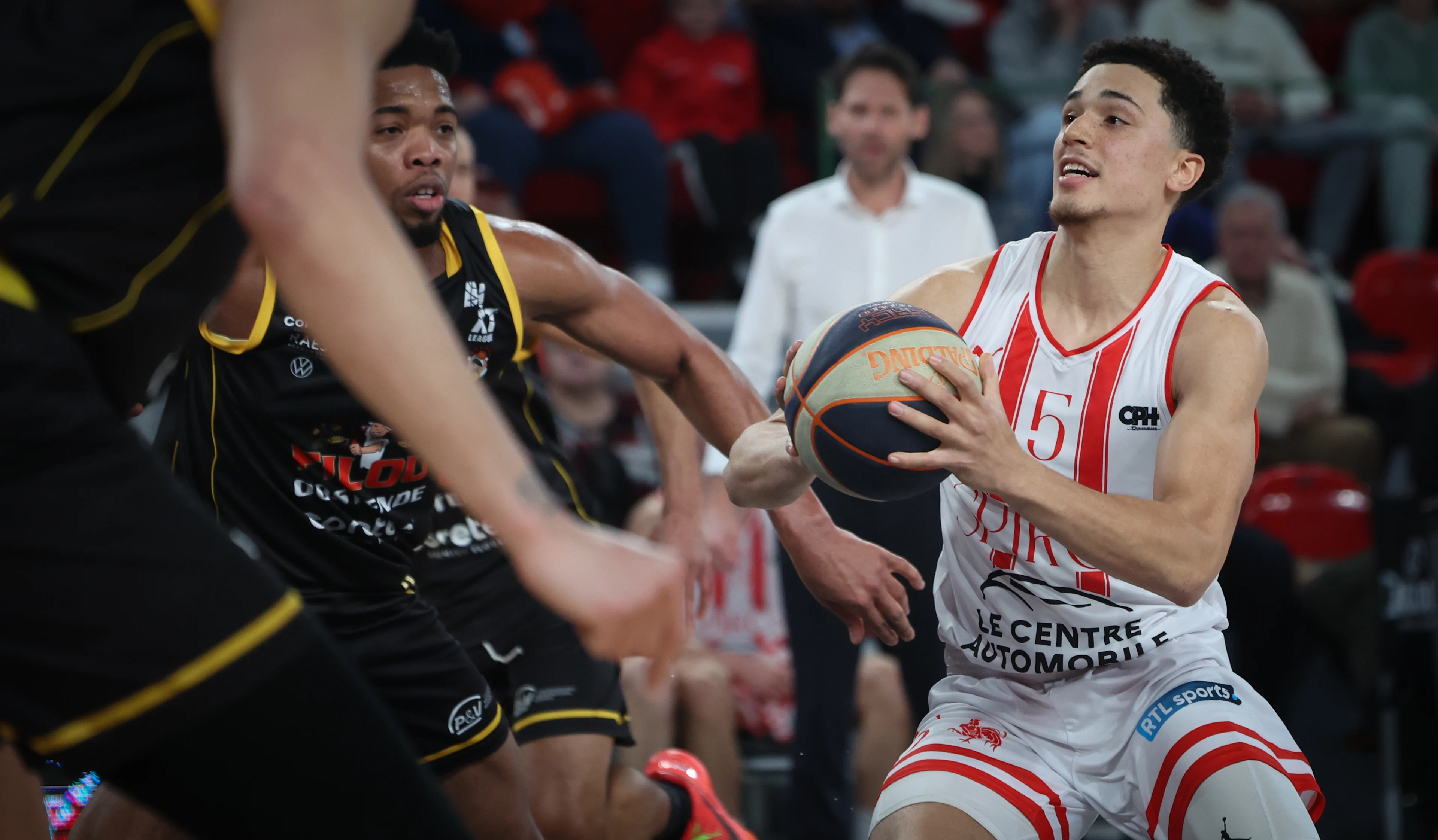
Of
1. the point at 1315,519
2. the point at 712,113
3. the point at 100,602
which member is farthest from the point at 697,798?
the point at 712,113

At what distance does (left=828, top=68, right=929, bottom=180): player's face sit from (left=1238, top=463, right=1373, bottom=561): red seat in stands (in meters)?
2.19

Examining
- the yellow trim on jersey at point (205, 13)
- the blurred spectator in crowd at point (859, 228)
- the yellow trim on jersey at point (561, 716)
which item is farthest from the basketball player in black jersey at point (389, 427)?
the blurred spectator in crowd at point (859, 228)

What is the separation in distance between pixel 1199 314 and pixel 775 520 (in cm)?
100

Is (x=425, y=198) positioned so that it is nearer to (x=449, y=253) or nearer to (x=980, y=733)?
(x=449, y=253)

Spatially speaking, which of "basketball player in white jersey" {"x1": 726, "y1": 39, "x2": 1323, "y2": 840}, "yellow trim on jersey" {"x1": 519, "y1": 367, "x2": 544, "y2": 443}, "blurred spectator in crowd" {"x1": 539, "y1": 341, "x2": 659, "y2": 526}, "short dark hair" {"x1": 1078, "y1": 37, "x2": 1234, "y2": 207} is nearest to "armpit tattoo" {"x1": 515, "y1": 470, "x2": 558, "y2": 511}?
"basketball player in white jersey" {"x1": 726, "y1": 39, "x2": 1323, "y2": 840}

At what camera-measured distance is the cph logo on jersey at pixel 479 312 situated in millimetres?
3107

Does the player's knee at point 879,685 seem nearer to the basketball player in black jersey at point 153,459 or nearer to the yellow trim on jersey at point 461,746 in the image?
the yellow trim on jersey at point 461,746

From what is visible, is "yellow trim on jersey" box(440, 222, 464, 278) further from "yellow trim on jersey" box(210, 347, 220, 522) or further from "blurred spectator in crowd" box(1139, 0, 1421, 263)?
"blurred spectator in crowd" box(1139, 0, 1421, 263)

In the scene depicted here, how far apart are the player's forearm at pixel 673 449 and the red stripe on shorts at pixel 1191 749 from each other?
1510 millimetres

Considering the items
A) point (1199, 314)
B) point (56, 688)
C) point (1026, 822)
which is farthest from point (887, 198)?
point (56, 688)

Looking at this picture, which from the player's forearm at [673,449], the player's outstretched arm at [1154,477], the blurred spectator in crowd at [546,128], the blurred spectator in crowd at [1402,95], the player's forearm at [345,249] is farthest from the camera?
the blurred spectator in crowd at [1402,95]

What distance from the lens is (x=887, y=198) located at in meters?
5.55

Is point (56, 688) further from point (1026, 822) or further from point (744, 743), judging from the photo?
point (744, 743)

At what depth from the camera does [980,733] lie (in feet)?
9.41
